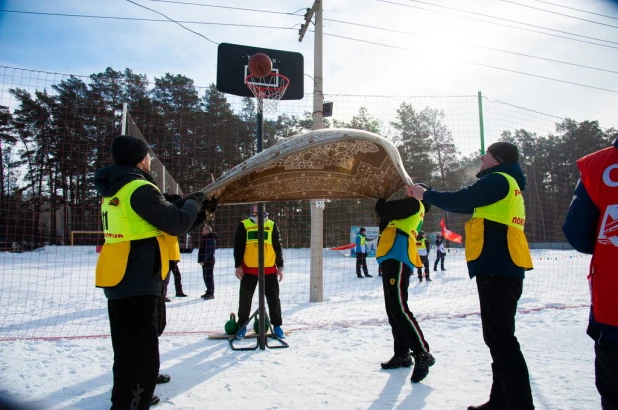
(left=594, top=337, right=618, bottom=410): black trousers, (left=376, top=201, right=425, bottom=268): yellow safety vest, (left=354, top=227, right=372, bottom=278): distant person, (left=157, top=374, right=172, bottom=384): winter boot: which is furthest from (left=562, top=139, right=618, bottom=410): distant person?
(left=354, top=227, right=372, bottom=278): distant person

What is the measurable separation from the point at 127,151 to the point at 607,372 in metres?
2.62

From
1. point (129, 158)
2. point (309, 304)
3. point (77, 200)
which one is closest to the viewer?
point (129, 158)

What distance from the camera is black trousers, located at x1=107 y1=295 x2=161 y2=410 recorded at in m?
2.09

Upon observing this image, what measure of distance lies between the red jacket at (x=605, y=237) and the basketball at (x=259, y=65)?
3.64 metres

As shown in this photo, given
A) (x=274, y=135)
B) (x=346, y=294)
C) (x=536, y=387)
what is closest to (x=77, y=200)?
(x=274, y=135)

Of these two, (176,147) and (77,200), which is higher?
(176,147)

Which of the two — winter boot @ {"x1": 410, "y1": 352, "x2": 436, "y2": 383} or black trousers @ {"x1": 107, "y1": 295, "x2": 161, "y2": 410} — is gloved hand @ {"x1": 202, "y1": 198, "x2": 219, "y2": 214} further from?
winter boot @ {"x1": 410, "y1": 352, "x2": 436, "y2": 383}

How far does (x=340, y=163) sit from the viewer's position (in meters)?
3.31

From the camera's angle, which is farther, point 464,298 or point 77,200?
point 77,200

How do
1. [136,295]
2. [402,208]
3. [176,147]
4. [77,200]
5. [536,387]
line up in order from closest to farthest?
[136,295] → [536,387] → [402,208] → [176,147] → [77,200]

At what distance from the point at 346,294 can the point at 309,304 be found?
6.06 ft

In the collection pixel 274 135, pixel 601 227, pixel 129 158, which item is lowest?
pixel 601 227

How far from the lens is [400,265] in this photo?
355 cm

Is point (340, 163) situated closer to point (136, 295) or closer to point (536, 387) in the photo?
point (136, 295)
